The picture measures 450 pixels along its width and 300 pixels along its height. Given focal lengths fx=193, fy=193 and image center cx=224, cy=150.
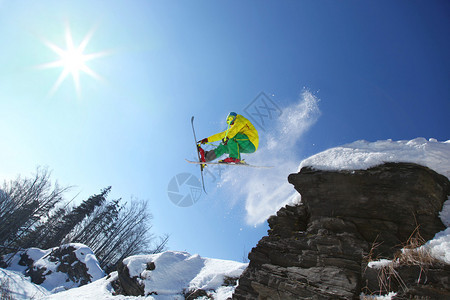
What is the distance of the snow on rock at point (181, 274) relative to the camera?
1042 cm

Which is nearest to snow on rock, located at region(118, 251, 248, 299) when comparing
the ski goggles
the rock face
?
the rock face

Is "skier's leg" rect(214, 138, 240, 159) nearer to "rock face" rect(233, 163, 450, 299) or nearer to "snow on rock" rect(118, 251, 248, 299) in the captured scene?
"rock face" rect(233, 163, 450, 299)

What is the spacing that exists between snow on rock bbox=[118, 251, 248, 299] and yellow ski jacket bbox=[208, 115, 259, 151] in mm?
7809

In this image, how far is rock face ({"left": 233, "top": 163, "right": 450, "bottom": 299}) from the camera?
4496 millimetres

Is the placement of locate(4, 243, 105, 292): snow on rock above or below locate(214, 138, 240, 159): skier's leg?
below

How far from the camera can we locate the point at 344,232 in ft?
17.2

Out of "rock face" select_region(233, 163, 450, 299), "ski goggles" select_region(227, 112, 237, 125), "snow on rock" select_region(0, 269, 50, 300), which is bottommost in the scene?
"snow on rock" select_region(0, 269, 50, 300)

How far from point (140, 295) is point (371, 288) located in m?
11.6

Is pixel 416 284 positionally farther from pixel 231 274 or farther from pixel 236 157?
pixel 231 274

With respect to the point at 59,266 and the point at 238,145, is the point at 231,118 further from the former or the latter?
the point at 59,266

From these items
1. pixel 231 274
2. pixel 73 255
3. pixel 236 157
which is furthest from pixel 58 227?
pixel 236 157

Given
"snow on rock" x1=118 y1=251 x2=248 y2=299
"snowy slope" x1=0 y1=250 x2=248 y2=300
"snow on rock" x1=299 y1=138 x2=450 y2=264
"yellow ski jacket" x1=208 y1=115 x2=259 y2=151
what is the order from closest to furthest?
"snow on rock" x1=299 y1=138 x2=450 y2=264, "yellow ski jacket" x1=208 y1=115 x2=259 y2=151, "snow on rock" x1=118 y1=251 x2=248 y2=299, "snowy slope" x1=0 y1=250 x2=248 y2=300

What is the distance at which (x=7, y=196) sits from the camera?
1109 inches

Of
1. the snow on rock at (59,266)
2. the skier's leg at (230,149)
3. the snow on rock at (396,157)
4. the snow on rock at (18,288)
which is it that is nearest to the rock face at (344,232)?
the snow on rock at (396,157)
